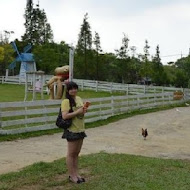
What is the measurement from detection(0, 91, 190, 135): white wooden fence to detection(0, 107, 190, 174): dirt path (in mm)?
882

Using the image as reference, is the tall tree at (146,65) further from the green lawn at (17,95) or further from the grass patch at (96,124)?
the grass patch at (96,124)

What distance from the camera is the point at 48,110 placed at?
1370 cm

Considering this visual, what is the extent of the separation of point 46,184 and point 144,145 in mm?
5370

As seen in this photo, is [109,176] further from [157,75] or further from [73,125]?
[157,75]

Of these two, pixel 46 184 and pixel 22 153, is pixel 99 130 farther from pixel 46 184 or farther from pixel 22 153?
pixel 46 184

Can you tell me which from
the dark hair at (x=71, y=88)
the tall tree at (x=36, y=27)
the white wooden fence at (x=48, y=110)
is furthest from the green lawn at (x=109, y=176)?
the tall tree at (x=36, y=27)

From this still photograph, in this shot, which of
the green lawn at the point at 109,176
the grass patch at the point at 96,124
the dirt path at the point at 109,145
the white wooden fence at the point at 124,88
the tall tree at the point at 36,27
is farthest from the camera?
the tall tree at the point at 36,27

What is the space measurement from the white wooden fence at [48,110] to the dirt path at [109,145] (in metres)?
0.88

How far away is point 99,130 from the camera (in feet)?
46.3

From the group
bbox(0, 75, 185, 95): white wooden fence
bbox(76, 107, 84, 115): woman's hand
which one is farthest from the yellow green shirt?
bbox(0, 75, 185, 95): white wooden fence

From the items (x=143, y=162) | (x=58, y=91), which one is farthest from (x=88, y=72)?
(x=143, y=162)

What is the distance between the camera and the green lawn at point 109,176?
591 centimetres

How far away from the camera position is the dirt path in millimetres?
8648

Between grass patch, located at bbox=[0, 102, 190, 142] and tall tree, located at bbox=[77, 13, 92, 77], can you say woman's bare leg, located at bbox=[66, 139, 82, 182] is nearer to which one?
grass patch, located at bbox=[0, 102, 190, 142]
